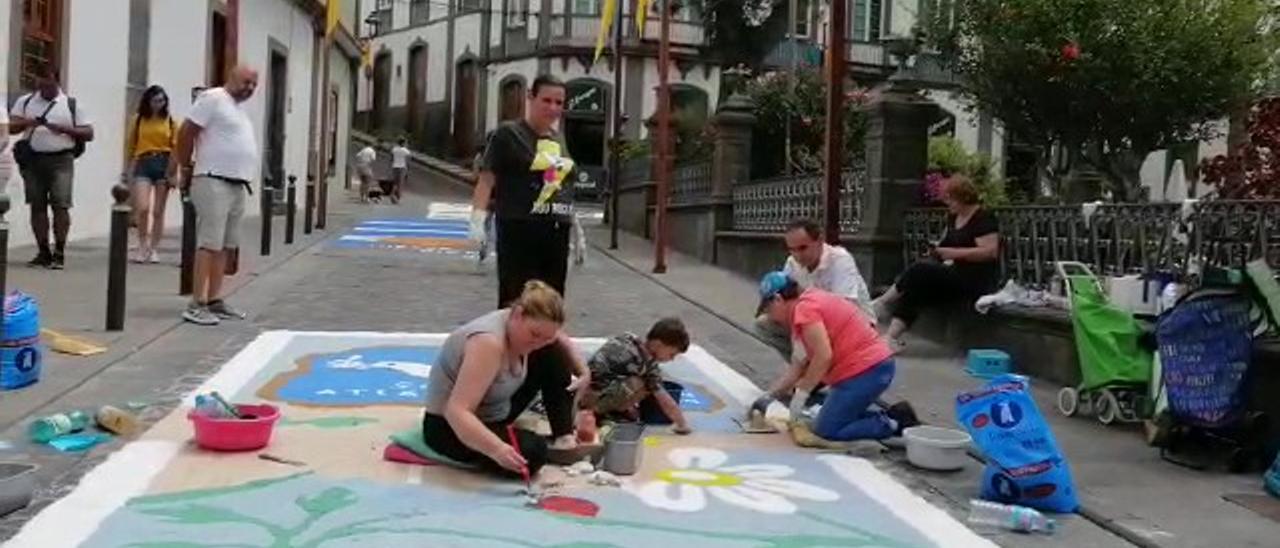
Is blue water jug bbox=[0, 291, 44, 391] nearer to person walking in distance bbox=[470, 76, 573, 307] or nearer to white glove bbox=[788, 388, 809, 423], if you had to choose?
person walking in distance bbox=[470, 76, 573, 307]

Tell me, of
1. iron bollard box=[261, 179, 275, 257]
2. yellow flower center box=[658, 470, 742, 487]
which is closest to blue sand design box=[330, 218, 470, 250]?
iron bollard box=[261, 179, 275, 257]

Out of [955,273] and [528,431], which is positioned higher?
[955,273]

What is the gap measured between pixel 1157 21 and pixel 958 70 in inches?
108

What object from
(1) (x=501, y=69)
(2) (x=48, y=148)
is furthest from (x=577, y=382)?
(1) (x=501, y=69)

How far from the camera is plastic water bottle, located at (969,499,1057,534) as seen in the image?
519 cm

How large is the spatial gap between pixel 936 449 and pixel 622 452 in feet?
4.57

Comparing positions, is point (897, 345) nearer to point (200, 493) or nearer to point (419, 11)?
point (200, 493)

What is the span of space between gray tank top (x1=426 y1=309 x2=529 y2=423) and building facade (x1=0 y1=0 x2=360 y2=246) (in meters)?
7.83

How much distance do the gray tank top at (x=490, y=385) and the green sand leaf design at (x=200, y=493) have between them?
2.12ft

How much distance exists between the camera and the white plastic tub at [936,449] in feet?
20.0

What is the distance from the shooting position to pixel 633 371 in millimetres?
6609

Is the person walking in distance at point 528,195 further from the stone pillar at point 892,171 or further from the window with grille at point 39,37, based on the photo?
the window with grille at point 39,37

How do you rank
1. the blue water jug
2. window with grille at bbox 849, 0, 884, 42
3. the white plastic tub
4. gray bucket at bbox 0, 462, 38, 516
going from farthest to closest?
window with grille at bbox 849, 0, 884, 42
the blue water jug
the white plastic tub
gray bucket at bbox 0, 462, 38, 516

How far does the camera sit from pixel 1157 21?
18.1m
